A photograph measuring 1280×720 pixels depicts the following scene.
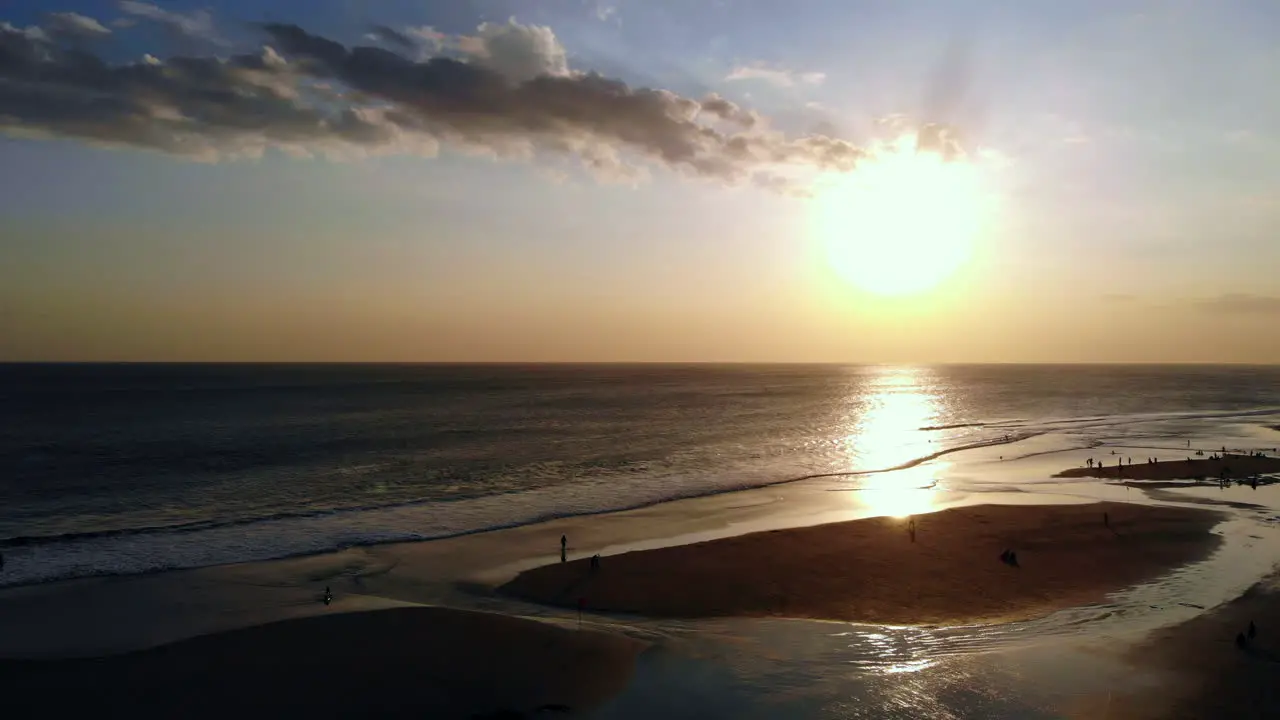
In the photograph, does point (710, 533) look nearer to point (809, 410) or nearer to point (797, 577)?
point (797, 577)

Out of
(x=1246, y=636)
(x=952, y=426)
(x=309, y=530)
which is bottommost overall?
(x=309, y=530)

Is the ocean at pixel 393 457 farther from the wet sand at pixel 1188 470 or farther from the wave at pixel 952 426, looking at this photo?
the wet sand at pixel 1188 470

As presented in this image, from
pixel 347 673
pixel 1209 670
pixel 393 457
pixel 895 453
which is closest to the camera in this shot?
pixel 347 673

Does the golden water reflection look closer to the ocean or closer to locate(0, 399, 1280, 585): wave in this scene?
the ocean

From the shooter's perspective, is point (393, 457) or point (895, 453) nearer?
point (393, 457)

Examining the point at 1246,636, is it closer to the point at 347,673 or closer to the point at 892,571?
the point at 892,571

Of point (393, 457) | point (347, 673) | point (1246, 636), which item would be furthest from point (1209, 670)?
point (393, 457)

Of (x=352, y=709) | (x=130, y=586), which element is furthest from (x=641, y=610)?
(x=130, y=586)
